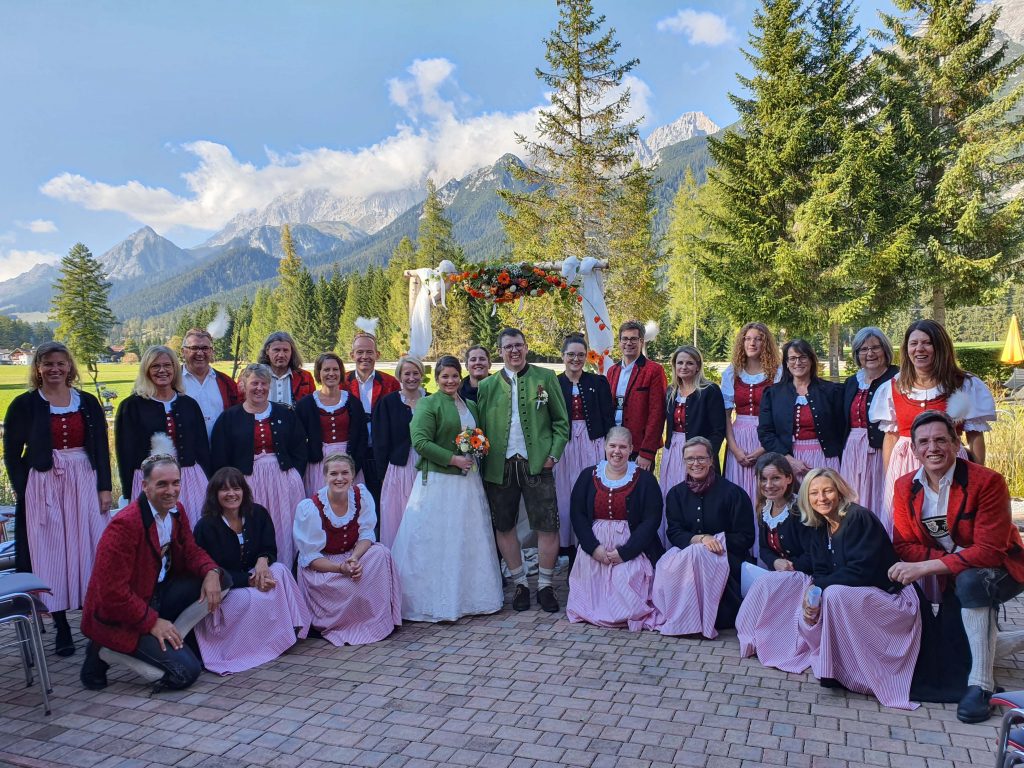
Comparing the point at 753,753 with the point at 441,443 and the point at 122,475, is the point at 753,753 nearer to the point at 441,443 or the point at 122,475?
the point at 441,443

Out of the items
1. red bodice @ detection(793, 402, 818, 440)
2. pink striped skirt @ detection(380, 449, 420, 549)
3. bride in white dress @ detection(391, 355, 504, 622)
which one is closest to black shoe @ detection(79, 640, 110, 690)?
Answer: bride in white dress @ detection(391, 355, 504, 622)

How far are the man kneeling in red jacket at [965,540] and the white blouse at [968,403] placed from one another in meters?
0.79

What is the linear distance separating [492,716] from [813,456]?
10.4 feet

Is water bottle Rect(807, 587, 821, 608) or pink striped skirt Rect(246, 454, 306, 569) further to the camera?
pink striped skirt Rect(246, 454, 306, 569)

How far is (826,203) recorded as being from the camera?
69.2 feet

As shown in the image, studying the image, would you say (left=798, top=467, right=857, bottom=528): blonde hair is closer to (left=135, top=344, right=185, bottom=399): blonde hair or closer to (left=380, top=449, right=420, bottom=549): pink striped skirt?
(left=380, top=449, right=420, bottom=549): pink striped skirt

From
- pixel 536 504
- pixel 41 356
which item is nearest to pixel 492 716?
pixel 536 504

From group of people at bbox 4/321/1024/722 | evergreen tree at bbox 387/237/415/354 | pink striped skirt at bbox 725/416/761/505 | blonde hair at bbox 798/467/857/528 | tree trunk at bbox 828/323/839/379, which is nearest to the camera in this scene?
group of people at bbox 4/321/1024/722

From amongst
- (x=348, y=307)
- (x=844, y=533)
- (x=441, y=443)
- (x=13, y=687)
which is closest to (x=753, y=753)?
Answer: (x=844, y=533)

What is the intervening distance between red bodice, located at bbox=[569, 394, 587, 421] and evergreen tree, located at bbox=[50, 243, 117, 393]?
45.8 m

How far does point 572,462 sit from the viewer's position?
6.25 meters

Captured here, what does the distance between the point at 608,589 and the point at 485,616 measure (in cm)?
97

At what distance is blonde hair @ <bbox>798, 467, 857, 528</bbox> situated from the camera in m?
4.16

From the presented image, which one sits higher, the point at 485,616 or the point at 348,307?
the point at 348,307
